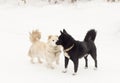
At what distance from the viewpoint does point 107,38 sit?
10.7m

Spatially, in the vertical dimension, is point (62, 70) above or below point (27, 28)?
below

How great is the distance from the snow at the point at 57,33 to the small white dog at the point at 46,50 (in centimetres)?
18

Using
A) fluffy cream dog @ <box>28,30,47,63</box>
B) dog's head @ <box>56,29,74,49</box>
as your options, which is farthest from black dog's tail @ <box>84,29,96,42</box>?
fluffy cream dog @ <box>28,30,47,63</box>

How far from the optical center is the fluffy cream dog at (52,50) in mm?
6889

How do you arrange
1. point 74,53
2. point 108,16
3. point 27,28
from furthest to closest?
point 108,16 → point 27,28 → point 74,53

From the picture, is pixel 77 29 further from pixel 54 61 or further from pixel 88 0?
pixel 54 61

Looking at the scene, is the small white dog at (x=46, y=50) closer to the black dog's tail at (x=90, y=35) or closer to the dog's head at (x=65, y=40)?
the dog's head at (x=65, y=40)

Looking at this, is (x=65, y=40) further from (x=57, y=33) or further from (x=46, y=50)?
(x=57, y=33)

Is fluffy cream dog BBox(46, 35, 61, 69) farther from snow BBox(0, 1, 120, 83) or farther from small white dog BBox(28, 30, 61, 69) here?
snow BBox(0, 1, 120, 83)

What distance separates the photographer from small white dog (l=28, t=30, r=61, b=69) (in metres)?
6.95

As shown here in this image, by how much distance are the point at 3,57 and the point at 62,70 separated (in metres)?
1.44

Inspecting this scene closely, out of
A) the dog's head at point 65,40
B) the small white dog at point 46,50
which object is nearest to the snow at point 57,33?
the small white dog at point 46,50

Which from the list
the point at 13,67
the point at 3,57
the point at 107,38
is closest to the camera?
the point at 13,67

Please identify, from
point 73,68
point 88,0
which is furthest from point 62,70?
point 88,0
